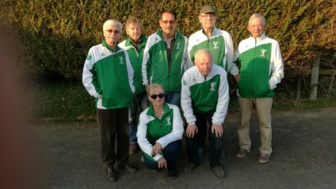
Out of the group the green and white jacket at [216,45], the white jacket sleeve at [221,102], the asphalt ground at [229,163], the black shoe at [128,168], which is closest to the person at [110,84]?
the black shoe at [128,168]

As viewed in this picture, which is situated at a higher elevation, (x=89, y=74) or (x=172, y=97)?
(x=89, y=74)

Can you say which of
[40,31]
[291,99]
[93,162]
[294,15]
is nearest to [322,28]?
[294,15]

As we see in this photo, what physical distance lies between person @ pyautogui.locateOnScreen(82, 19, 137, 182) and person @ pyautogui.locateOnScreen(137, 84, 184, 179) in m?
0.25

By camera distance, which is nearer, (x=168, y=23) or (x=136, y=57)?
(x=168, y=23)

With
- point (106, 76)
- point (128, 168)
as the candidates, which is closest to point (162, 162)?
point (128, 168)

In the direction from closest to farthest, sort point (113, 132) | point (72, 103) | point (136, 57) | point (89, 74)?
point (89, 74) < point (113, 132) < point (136, 57) < point (72, 103)

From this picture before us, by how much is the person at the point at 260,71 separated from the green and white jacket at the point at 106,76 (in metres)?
1.47

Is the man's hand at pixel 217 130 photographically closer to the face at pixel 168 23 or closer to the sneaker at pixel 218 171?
the sneaker at pixel 218 171

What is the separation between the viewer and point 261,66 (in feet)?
13.0

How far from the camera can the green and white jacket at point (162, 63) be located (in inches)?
161

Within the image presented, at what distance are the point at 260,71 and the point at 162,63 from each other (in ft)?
3.83

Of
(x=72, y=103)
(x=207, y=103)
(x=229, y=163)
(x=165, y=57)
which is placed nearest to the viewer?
(x=207, y=103)

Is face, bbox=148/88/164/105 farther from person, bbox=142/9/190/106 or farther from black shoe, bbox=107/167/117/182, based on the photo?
black shoe, bbox=107/167/117/182

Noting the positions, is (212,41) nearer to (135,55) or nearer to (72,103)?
(135,55)
